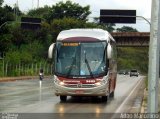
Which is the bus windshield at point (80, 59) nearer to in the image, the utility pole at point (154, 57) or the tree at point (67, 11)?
the utility pole at point (154, 57)

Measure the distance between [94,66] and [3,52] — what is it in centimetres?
4610

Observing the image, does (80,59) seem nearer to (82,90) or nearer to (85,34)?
(85,34)

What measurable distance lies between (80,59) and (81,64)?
0.75 ft

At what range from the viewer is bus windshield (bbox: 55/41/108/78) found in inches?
904

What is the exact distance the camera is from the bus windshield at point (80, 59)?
2297 centimetres

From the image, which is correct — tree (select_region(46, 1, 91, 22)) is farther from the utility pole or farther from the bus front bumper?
the utility pole

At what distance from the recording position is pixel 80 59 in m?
23.1

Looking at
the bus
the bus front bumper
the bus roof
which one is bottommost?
the bus front bumper

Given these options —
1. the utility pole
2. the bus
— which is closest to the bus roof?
the bus

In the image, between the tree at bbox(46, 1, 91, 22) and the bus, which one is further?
the tree at bbox(46, 1, 91, 22)

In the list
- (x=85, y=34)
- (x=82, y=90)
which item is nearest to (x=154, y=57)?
(x=82, y=90)

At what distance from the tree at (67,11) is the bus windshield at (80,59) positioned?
284 feet

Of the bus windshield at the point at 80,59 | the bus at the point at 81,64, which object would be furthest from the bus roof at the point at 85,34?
the bus windshield at the point at 80,59

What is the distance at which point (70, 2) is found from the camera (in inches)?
4385
